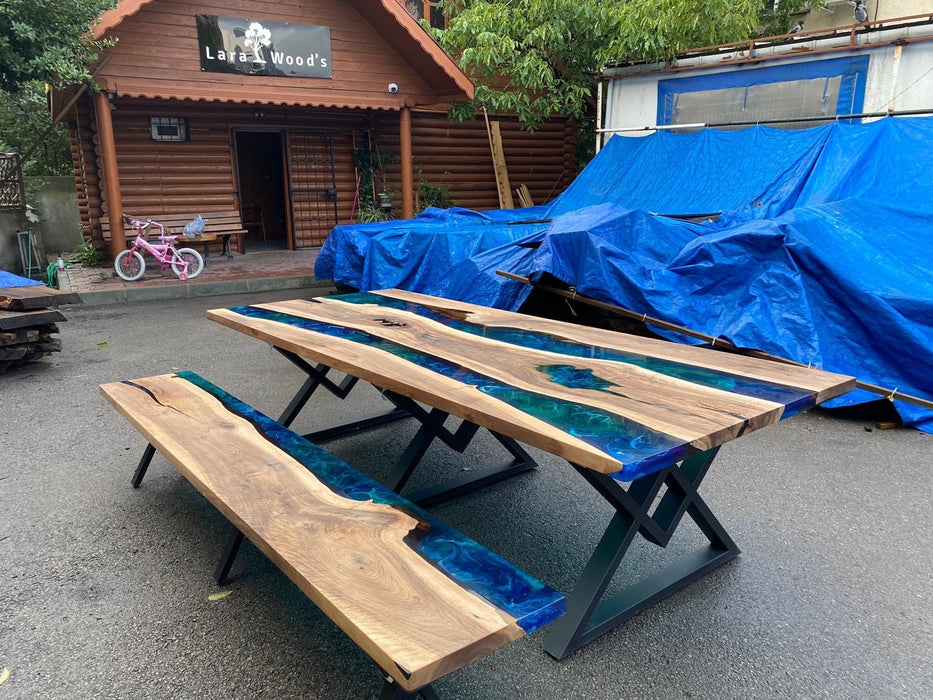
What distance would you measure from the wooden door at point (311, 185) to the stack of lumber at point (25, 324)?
7.22 m

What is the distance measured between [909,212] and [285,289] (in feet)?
23.3

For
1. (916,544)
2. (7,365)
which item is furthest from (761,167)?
(7,365)

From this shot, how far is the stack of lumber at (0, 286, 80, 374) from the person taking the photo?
5137mm

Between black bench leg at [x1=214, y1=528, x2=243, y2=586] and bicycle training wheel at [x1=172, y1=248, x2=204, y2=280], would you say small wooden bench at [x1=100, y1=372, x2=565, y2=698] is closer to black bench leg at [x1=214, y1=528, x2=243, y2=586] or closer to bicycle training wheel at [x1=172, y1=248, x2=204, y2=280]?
black bench leg at [x1=214, y1=528, x2=243, y2=586]

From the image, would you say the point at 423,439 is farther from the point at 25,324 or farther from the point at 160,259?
the point at 160,259

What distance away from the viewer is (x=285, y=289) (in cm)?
919

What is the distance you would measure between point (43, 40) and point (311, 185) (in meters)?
5.30

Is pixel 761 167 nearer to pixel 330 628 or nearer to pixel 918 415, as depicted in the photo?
pixel 918 415

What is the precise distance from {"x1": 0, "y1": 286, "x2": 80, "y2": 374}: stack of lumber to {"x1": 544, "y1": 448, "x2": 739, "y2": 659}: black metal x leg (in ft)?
15.8

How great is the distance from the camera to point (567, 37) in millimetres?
11211

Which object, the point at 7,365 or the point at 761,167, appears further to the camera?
the point at 761,167

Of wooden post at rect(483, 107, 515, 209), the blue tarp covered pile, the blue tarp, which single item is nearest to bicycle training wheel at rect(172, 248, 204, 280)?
the blue tarp covered pile

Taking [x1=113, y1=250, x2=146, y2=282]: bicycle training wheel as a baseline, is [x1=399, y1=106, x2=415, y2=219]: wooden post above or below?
above

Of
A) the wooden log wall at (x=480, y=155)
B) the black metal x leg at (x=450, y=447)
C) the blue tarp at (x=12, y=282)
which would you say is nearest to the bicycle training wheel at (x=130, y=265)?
the blue tarp at (x=12, y=282)
